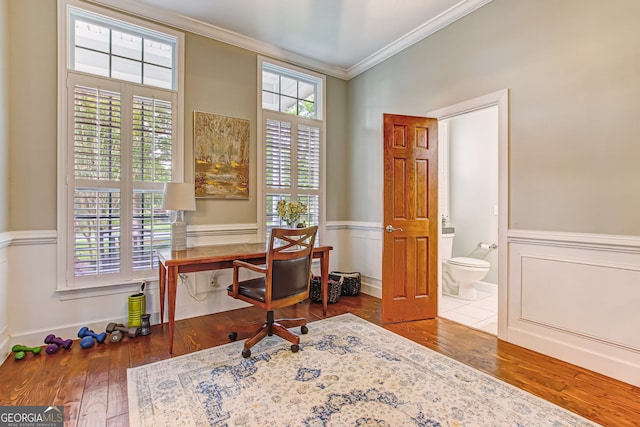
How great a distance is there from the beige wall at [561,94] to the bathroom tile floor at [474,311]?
104cm

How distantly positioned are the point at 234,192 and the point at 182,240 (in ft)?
2.46

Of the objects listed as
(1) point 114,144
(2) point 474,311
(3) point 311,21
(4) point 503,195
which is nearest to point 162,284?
(1) point 114,144

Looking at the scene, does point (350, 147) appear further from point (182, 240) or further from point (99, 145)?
point (99, 145)

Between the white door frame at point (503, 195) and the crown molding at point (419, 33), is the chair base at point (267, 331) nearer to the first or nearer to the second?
the white door frame at point (503, 195)

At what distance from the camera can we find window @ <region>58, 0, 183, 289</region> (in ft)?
8.29

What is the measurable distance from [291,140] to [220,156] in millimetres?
906

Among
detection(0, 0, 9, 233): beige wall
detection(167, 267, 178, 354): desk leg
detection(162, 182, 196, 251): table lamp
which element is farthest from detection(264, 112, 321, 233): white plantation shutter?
detection(0, 0, 9, 233): beige wall

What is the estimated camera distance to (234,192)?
329 cm

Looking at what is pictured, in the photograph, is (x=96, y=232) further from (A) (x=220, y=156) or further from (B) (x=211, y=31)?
(B) (x=211, y=31)

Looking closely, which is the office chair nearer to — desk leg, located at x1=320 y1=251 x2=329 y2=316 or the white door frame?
desk leg, located at x1=320 y1=251 x2=329 y2=316

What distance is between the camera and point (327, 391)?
5.95 ft

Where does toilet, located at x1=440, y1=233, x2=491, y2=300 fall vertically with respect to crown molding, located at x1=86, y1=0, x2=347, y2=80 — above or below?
below

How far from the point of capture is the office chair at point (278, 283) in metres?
2.25

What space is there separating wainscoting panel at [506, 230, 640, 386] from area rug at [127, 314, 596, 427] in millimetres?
695
